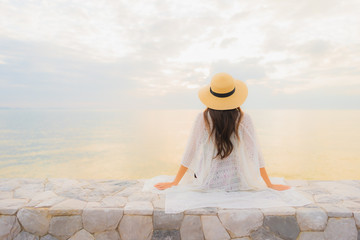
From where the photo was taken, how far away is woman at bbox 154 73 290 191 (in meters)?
2.78

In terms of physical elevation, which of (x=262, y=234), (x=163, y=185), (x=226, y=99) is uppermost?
(x=226, y=99)

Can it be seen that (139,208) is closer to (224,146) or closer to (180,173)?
(180,173)

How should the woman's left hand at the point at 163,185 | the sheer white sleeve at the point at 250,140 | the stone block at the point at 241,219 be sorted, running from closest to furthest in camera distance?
the stone block at the point at 241,219 → the sheer white sleeve at the point at 250,140 → the woman's left hand at the point at 163,185

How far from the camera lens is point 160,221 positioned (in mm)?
2469

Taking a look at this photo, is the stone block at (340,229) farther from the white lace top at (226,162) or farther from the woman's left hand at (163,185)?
the woman's left hand at (163,185)

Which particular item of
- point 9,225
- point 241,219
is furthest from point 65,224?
point 241,219

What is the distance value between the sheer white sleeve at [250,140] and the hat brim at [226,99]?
0.74ft

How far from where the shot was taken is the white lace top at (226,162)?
2883 millimetres

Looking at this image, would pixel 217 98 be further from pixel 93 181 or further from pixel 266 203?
pixel 93 181

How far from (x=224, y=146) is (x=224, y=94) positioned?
23.3 inches

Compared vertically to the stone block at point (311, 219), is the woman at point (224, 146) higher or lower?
higher

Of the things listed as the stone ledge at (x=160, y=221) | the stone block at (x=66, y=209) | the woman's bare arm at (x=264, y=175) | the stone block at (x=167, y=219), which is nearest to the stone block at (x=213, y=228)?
the stone ledge at (x=160, y=221)

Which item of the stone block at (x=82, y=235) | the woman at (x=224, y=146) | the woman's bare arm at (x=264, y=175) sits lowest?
the stone block at (x=82, y=235)

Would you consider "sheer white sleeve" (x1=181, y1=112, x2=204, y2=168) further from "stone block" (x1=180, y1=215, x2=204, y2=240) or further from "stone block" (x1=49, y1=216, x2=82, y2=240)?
"stone block" (x1=49, y1=216, x2=82, y2=240)
